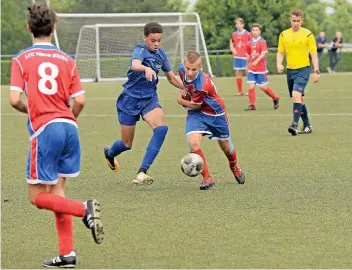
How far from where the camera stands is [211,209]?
30.7 ft

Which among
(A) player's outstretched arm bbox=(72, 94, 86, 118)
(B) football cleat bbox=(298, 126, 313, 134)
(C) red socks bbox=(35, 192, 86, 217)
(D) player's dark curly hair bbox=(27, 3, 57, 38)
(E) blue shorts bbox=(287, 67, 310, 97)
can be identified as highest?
(D) player's dark curly hair bbox=(27, 3, 57, 38)

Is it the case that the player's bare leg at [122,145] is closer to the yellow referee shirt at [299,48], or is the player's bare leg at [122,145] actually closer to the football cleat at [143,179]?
the football cleat at [143,179]

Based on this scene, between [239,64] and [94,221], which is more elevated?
[94,221]

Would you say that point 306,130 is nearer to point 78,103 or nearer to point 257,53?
point 257,53

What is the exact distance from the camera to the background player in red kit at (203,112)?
424 inches

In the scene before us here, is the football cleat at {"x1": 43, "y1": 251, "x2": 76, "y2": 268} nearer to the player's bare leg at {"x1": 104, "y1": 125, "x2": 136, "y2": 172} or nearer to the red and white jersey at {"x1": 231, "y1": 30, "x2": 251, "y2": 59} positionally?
the player's bare leg at {"x1": 104, "y1": 125, "x2": 136, "y2": 172}

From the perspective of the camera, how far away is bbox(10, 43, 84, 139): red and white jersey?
6.94 metres

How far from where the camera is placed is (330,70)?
46.6m

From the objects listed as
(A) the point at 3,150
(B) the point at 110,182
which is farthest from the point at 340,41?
(B) the point at 110,182

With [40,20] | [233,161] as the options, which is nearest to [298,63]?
[233,161]

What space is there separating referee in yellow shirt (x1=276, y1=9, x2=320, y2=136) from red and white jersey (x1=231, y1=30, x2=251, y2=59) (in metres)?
11.6

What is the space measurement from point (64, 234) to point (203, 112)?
13.7 feet

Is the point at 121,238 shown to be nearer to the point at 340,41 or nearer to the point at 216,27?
the point at 340,41

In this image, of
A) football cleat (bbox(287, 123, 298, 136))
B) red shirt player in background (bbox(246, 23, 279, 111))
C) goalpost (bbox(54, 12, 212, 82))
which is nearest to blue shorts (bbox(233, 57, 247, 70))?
red shirt player in background (bbox(246, 23, 279, 111))
